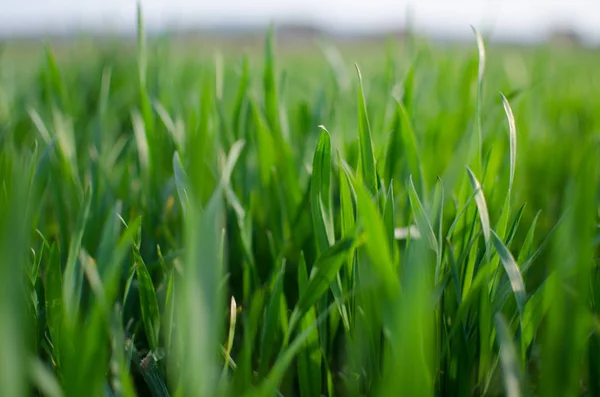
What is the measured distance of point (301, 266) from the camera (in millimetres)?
402

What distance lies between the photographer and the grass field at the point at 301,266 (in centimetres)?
25

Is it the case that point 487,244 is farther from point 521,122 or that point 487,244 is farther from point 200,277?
point 521,122

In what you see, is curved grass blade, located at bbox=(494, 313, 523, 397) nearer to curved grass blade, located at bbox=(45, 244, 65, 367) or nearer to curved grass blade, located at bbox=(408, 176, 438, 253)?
curved grass blade, located at bbox=(408, 176, 438, 253)

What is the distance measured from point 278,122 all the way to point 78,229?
10.4 inches

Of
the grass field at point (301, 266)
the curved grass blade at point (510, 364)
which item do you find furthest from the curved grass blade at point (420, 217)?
the curved grass blade at point (510, 364)

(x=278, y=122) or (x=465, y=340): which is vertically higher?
(x=278, y=122)

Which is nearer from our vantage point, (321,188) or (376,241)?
(376,241)

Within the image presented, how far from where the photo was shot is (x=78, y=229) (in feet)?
1.27

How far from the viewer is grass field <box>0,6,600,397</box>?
0.25 meters

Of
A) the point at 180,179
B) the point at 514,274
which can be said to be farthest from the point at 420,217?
the point at 180,179

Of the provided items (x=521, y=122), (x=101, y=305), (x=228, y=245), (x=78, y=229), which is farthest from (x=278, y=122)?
(x=521, y=122)

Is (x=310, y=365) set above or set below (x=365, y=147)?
below

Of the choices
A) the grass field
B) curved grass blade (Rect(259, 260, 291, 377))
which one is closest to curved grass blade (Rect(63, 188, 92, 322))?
the grass field

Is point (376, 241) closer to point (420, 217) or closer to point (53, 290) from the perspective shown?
point (420, 217)
